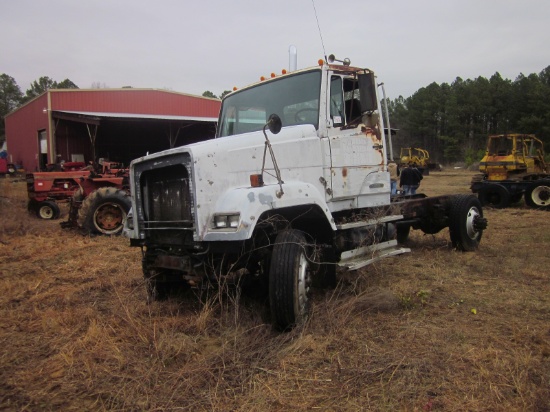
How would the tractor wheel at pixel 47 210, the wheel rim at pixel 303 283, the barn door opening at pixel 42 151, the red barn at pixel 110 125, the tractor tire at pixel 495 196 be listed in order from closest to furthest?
the wheel rim at pixel 303 283 < the tractor wheel at pixel 47 210 < the tractor tire at pixel 495 196 < the red barn at pixel 110 125 < the barn door opening at pixel 42 151

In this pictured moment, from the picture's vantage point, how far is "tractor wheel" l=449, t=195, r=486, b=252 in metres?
7.53

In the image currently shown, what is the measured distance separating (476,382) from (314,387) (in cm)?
109

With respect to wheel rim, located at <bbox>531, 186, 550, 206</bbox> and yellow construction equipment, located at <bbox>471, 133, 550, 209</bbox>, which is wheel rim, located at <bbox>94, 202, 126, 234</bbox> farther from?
wheel rim, located at <bbox>531, 186, 550, 206</bbox>

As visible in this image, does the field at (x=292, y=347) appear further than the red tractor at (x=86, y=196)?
No

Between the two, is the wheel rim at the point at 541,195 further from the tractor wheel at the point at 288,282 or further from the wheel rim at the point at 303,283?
the tractor wheel at the point at 288,282

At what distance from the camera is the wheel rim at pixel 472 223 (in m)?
7.67

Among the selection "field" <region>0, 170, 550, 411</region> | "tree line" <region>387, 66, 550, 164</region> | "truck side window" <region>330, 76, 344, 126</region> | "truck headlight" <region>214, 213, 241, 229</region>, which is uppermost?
"tree line" <region>387, 66, 550, 164</region>

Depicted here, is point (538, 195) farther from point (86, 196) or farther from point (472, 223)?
point (86, 196)

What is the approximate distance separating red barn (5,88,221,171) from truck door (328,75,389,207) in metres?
16.5

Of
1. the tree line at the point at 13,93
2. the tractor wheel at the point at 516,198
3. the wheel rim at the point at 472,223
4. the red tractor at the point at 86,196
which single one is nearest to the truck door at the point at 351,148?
the wheel rim at the point at 472,223

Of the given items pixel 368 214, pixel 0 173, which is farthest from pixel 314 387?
pixel 0 173

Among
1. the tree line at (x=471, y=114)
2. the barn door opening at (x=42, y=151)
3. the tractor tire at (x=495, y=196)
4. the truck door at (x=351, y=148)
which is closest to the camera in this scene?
the truck door at (x=351, y=148)

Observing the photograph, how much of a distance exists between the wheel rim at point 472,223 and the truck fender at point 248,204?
450 centimetres

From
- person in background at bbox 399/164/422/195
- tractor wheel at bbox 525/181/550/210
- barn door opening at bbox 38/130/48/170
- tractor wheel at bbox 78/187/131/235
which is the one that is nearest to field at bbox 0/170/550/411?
tractor wheel at bbox 78/187/131/235
